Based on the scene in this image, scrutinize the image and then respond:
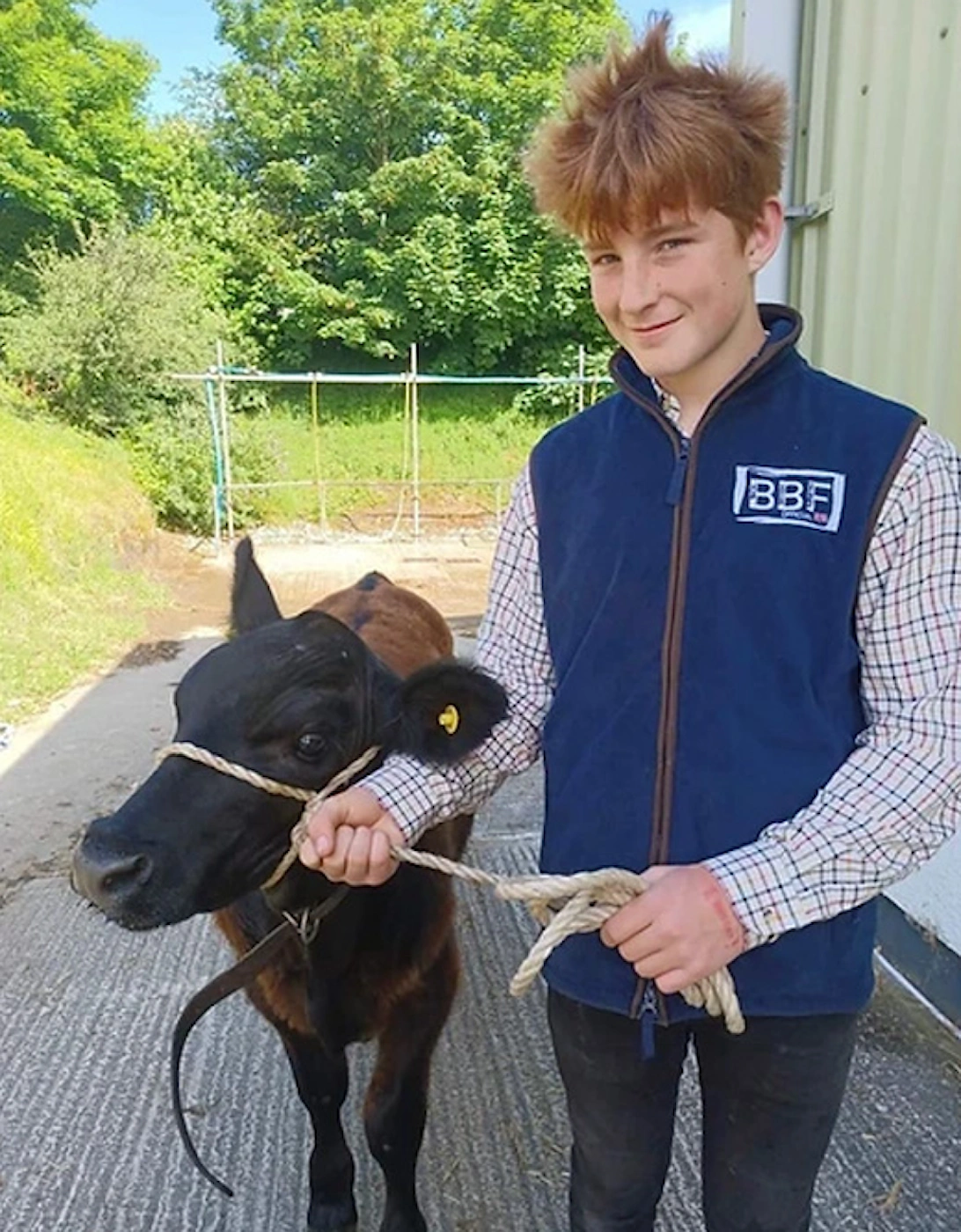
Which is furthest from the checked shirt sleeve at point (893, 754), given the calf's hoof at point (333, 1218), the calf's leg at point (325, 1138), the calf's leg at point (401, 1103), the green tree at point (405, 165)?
the green tree at point (405, 165)

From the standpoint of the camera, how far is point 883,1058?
241 cm

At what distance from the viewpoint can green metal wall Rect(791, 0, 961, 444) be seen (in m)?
2.54

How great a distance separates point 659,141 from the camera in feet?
3.59

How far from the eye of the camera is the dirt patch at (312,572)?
8945 mm

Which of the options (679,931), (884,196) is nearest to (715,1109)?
(679,931)

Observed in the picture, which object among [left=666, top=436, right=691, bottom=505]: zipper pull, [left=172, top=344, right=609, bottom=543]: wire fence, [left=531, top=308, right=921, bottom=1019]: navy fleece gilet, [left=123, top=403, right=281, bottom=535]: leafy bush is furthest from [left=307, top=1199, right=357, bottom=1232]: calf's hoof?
[left=123, top=403, right=281, bottom=535]: leafy bush

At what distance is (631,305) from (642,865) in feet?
2.12

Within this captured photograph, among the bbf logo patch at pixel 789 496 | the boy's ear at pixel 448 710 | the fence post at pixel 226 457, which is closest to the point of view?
the bbf logo patch at pixel 789 496

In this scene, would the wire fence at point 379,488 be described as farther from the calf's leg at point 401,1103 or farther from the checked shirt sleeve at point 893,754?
the checked shirt sleeve at point 893,754

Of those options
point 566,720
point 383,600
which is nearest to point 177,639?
point 383,600

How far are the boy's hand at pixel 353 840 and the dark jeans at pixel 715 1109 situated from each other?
1.11ft

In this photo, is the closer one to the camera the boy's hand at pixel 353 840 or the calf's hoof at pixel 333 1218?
the boy's hand at pixel 353 840

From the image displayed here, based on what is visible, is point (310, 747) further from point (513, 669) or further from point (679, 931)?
point (679, 931)

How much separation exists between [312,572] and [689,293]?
10.9 metres
